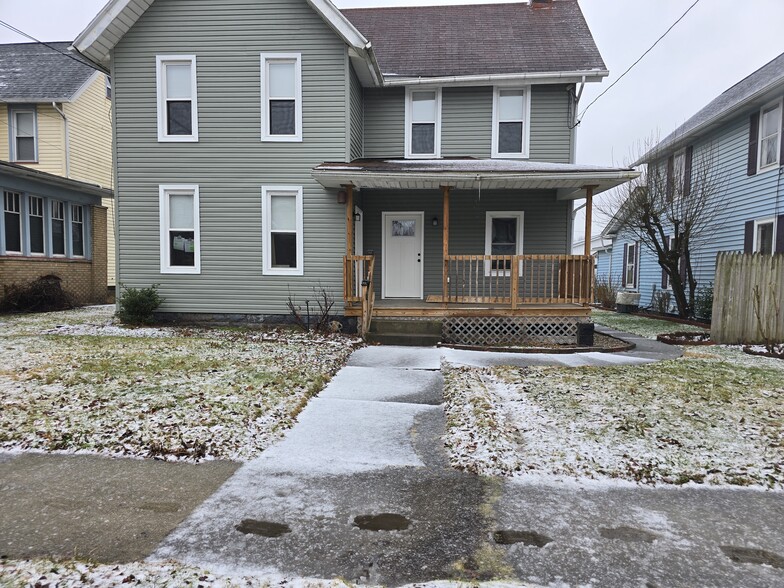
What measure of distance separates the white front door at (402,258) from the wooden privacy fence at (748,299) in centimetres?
619

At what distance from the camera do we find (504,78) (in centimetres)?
1129

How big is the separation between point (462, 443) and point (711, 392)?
3.39 metres

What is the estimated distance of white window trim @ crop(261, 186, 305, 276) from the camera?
34.2 feet

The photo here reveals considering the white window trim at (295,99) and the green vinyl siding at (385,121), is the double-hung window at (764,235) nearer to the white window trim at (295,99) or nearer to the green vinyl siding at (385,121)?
the green vinyl siding at (385,121)

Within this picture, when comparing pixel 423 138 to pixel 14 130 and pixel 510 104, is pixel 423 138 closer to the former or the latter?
pixel 510 104

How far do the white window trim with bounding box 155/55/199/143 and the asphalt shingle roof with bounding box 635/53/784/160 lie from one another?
42.0ft

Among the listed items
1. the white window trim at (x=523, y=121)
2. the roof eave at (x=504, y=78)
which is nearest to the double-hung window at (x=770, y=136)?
the roof eave at (x=504, y=78)

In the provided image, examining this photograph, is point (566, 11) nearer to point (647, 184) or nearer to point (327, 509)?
point (647, 184)

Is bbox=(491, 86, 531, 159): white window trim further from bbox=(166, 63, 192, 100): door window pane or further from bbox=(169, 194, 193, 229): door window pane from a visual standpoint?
bbox=(169, 194, 193, 229): door window pane

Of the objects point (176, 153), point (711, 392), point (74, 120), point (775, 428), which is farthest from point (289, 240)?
point (74, 120)

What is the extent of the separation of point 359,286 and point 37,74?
635 inches

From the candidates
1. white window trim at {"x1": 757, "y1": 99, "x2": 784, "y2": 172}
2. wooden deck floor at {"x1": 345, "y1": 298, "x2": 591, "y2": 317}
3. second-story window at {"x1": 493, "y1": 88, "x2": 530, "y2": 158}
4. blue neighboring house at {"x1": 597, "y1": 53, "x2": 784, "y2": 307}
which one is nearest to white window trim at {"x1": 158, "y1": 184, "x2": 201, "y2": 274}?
wooden deck floor at {"x1": 345, "y1": 298, "x2": 591, "y2": 317}

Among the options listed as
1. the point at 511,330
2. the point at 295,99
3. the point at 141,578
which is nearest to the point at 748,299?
the point at 511,330

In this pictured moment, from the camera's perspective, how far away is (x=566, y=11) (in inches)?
532
